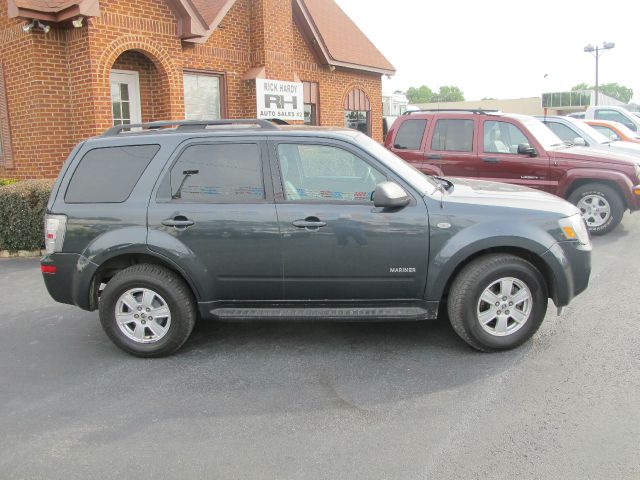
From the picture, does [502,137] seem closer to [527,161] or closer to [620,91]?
[527,161]

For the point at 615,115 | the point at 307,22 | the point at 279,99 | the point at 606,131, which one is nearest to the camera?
the point at 279,99

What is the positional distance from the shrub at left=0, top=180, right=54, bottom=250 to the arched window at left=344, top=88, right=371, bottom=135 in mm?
10196

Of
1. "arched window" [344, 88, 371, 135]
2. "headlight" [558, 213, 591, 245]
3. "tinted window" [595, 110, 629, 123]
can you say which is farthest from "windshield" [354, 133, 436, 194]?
"tinted window" [595, 110, 629, 123]

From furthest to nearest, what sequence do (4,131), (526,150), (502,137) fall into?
(4,131) < (502,137) < (526,150)

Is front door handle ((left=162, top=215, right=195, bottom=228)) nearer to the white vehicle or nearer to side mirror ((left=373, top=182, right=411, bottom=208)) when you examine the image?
side mirror ((left=373, top=182, right=411, bottom=208))

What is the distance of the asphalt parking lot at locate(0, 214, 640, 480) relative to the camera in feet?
10.8

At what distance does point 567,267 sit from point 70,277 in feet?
12.8

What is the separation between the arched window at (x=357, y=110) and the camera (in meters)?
17.3

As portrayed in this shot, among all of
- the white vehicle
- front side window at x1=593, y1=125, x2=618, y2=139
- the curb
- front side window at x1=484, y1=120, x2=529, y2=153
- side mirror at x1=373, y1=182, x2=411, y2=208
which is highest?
the white vehicle

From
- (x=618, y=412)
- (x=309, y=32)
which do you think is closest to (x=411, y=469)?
(x=618, y=412)

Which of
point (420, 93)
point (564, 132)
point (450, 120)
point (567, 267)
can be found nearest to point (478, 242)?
point (567, 267)

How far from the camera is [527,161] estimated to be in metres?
9.49

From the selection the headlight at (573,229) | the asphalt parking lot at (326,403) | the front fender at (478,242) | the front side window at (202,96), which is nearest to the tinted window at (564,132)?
the asphalt parking lot at (326,403)

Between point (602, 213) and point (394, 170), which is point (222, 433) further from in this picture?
point (602, 213)
